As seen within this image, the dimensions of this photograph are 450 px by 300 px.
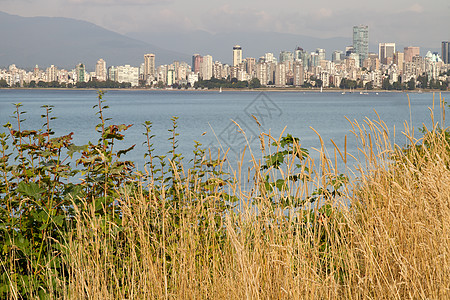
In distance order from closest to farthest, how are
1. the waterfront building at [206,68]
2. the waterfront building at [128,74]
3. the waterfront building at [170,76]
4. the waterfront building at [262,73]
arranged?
the waterfront building at [262,73]
the waterfront building at [206,68]
the waterfront building at [128,74]
the waterfront building at [170,76]

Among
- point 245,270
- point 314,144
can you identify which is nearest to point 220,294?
point 245,270

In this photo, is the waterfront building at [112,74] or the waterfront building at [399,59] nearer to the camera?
Result: the waterfront building at [112,74]

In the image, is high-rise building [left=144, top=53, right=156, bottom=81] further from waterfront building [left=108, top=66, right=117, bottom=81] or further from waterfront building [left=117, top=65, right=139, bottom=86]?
waterfront building [left=108, top=66, right=117, bottom=81]

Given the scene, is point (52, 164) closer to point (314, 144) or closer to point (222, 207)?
point (222, 207)

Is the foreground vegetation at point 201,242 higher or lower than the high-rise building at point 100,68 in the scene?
lower

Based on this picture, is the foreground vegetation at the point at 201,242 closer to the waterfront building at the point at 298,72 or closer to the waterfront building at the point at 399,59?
the waterfront building at the point at 298,72

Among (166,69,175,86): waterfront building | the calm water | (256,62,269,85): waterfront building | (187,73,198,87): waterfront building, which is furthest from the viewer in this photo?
(166,69,175,86): waterfront building

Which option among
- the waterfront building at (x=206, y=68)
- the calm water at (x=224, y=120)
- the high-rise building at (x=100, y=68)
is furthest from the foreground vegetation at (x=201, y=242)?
the high-rise building at (x=100, y=68)

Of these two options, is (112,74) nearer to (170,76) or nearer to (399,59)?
(170,76)

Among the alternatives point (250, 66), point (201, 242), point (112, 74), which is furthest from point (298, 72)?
point (201, 242)

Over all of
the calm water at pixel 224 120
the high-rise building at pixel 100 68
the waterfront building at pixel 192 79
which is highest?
the high-rise building at pixel 100 68

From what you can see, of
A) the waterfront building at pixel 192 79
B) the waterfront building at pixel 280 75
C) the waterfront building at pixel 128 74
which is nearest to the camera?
the waterfront building at pixel 280 75

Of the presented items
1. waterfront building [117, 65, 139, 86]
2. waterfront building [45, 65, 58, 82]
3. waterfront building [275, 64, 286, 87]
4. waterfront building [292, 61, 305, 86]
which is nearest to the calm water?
waterfront building [275, 64, 286, 87]

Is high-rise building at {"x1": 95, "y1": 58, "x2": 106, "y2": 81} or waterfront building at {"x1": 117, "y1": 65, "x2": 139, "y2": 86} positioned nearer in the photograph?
waterfront building at {"x1": 117, "y1": 65, "x2": 139, "y2": 86}
